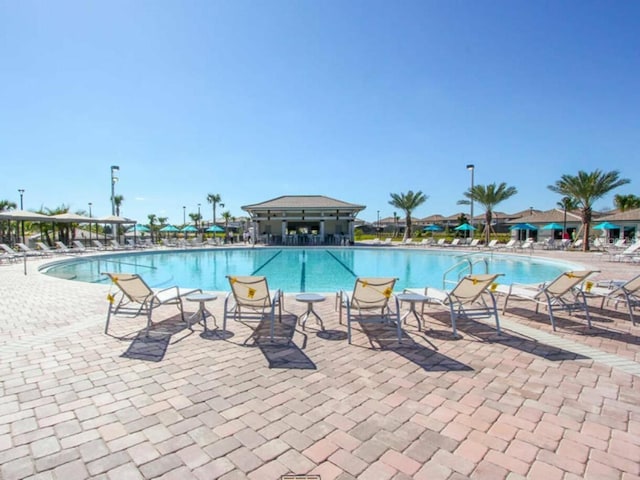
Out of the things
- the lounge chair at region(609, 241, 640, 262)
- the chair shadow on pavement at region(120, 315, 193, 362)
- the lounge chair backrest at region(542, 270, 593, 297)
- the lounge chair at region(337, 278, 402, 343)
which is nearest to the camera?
the chair shadow on pavement at region(120, 315, 193, 362)

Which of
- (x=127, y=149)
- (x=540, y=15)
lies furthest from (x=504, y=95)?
(x=127, y=149)

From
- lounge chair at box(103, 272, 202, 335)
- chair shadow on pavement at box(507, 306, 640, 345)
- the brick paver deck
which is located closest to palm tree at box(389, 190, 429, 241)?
chair shadow on pavement at box(507, 306, 640, 345)

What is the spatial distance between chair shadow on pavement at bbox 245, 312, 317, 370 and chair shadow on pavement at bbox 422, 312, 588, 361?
2440mm

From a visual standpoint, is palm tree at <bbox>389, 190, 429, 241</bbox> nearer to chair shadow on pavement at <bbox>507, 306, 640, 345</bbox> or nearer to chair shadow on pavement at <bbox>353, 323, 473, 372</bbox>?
chair shadow on pavement at <bbox>507, 306, 640, 345</bbox>

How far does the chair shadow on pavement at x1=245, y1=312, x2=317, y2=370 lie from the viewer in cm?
361

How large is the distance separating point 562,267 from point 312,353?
53.1ft

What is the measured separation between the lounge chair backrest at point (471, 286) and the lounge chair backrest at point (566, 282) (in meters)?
1.24

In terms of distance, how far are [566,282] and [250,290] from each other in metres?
4.92

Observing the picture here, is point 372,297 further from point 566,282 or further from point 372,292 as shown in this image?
point 566,282

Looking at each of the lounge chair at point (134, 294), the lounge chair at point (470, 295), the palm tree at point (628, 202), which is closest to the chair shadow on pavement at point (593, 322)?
the lounge chair at point (470, 295)

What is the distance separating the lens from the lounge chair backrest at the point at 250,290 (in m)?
4.56

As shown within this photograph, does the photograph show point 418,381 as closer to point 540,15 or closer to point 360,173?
point 540,15

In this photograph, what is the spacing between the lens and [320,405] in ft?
8.99

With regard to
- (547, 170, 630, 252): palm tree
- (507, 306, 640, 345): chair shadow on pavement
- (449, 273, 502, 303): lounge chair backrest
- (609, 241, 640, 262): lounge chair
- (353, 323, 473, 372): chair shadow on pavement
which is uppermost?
(547, 170, 630, 252): palm tree
